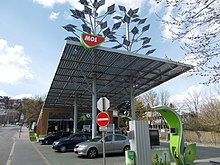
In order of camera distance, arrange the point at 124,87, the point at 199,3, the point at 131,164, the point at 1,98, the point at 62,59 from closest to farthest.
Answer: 1. the point at 199,3
2. the point at 131,164
3. the point at 62,59
4. the point at 124,87
5. the point at 1,98

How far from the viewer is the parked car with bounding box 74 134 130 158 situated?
13.7 metres

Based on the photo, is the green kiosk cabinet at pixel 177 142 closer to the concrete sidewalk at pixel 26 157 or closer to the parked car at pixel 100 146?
the parked car at pixel 100 146

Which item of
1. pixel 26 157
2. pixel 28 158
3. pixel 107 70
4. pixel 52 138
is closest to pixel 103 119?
pixel 28 158

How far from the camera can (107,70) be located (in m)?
19.9

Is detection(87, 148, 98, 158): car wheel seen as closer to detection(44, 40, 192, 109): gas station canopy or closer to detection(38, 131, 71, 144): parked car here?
detection(44, 40, 192, 109): gas station canopy

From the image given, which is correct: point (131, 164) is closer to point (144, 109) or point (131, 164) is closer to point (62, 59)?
point (62, 59)

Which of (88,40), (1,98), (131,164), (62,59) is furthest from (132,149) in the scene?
(1,98)

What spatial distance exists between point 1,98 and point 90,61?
12008 centimetres

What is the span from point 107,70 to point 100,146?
307 inches

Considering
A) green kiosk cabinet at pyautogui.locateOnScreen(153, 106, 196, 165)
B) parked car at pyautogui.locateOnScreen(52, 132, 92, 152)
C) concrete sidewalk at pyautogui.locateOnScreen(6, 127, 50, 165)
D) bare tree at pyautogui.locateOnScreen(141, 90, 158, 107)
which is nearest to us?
green kiosk cabinet at pyautogui.locateOnScreen(153, 106, 196, 165)

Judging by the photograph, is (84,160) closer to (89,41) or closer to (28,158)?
(28,158)

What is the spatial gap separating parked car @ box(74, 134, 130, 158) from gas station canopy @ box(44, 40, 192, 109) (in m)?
6.00

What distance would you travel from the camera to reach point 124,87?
2672 centimetres

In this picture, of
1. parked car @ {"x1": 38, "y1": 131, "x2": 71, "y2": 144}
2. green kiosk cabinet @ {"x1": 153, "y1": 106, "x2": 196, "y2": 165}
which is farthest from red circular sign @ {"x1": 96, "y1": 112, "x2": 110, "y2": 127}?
parked car @ {"x1": 38, "y1": 131, "x2": 71, "y2": 144}
